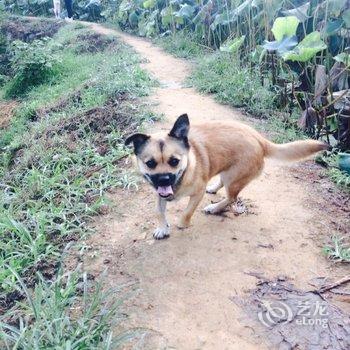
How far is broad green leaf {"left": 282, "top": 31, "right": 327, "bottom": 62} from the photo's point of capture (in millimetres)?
5637

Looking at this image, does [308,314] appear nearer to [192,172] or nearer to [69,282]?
[192,172]

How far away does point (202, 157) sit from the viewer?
377 cm

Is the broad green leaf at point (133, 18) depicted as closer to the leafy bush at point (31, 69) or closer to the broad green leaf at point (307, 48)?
the leafy bush at point (31, 69)

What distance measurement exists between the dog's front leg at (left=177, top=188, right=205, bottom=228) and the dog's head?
374mm

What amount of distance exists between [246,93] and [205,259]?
4484mm

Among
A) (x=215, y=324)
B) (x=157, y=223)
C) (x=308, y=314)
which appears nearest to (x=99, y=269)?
(x=157, y=223)

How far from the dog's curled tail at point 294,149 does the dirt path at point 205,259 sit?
2.07 feet

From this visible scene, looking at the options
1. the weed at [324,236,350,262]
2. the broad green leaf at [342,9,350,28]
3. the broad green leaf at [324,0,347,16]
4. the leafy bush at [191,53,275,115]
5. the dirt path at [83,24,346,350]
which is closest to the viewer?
the dirt path at [83,24,346,350]

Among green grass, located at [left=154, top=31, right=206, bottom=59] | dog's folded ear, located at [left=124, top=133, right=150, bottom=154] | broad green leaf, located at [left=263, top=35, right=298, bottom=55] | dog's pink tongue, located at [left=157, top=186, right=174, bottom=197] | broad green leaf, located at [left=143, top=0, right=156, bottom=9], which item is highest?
dog's folded ear, located at [left=124, top=133, right=150, bottom=154]

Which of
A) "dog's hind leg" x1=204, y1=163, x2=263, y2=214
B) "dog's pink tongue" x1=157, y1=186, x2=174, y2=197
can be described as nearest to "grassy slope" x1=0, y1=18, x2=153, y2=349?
"dog's pink tongue" x1=157, y1=186, x2=174, y2=197

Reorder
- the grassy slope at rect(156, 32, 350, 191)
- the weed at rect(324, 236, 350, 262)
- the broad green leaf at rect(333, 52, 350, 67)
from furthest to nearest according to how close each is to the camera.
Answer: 1. the grassy slope at rect(156, 32, 350, 191)
2. the broad green leaf at rect(333, 52, 350, 67)
3. the weed at rect(324, 236, 350, 262)

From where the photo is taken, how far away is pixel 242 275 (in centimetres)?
345

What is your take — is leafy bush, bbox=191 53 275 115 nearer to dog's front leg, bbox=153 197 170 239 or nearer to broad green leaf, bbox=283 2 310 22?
broad green leaf, bbox=283 2 310 22

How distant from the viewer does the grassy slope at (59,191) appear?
9.25 feet
